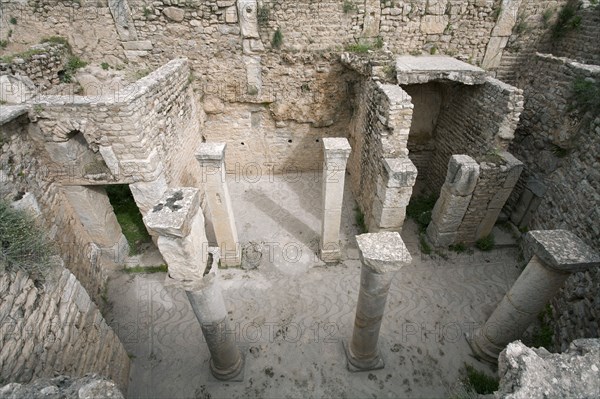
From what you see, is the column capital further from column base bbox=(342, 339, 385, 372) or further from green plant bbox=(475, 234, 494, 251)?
green plant bbox=(475, 234, 494, 251)

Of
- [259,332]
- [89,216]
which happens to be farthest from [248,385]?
[89,216]

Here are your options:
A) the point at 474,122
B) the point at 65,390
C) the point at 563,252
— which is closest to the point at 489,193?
the point at 474,122

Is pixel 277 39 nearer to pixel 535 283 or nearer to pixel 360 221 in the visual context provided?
pixel 360 221

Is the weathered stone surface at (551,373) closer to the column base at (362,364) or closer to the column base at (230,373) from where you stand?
the column base at (362,364)

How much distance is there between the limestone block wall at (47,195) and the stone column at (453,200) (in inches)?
292

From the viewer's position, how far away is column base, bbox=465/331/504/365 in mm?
4832

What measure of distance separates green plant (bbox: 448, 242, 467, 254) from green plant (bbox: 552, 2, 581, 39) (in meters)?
6.27

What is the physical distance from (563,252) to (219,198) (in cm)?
526

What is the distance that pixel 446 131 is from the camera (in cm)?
838

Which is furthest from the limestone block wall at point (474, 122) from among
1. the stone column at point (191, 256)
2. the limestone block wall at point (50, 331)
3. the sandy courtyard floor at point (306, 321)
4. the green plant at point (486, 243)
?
the limestone block wall at point (50, 331)

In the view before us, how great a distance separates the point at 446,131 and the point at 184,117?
23.3 ft

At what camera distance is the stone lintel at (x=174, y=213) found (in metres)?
3.08

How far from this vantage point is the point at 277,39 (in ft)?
24.2

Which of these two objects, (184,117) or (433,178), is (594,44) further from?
(184,117)
